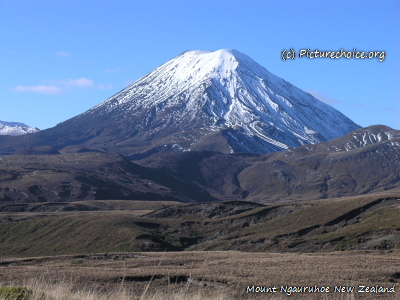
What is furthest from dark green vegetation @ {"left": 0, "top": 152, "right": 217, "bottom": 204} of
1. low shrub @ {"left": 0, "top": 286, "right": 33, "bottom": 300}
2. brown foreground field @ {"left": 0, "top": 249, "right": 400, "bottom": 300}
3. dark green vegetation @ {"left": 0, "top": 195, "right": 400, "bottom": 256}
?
low shrub @ {"left": 0, "top": 286, "right": 33, "bottom": 300}

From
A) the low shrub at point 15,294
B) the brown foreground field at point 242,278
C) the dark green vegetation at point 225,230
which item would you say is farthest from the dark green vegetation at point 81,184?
the low shrub at point 15,294

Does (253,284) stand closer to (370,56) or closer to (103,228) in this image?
(370,56)

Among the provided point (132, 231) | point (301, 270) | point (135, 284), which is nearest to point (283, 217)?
point (132, 231)

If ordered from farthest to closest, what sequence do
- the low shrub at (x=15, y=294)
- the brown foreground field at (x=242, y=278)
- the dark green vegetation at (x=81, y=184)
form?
the dark green vegetation at (x=81, y=184) < the brown foreground field at (x=242, y=278) < the low shrub at (x=15, y=294)

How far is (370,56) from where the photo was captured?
39.1 meters

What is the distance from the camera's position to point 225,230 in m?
73.4

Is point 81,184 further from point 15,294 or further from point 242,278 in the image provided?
point 15,294

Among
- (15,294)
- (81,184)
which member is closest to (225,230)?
(15,294)

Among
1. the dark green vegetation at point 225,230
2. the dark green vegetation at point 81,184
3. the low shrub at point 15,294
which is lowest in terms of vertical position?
the dark green vegetation at point 225,230

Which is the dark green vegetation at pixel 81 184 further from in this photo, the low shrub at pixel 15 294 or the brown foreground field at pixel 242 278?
the low shrub at pixel 15 294

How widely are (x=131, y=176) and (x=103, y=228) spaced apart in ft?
385

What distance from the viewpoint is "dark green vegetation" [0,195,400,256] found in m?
56.5

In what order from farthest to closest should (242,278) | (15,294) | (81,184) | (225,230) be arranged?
(81,184) < (225,230) < (242,278) < (15,294)

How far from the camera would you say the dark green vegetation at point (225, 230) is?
185 feet
